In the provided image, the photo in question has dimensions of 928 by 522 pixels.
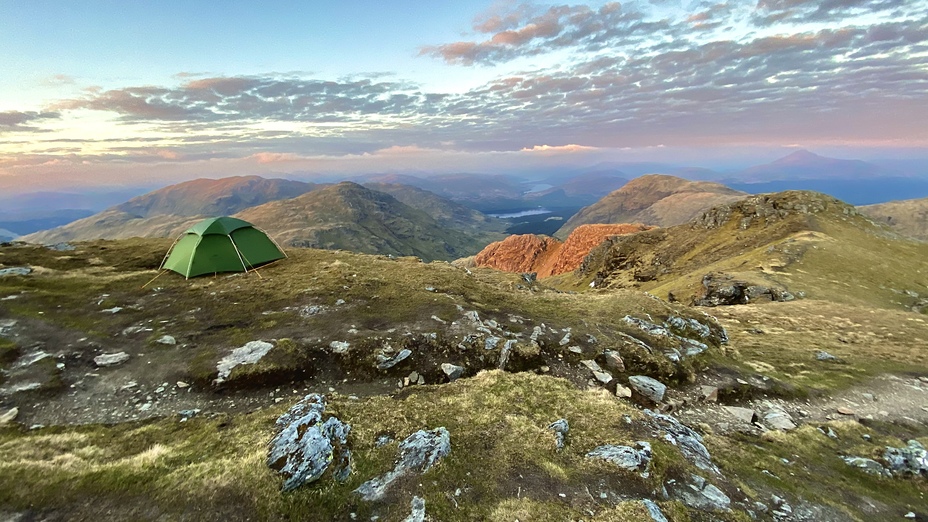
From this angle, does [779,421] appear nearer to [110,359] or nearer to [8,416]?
[8,416]

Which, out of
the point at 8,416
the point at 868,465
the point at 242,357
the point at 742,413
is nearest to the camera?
the point at 8,416

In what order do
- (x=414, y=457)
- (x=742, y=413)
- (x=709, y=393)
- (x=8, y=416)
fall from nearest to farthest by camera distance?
(x=414, y=457) → (x=8, y=416) → (x=742, y=413) → (x=709, y=393)

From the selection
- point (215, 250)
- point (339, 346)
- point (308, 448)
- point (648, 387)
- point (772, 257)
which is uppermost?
point (215, 250)

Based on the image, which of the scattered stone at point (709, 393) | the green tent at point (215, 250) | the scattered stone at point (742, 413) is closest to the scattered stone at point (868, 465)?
the scattered stone at point (742, 413)

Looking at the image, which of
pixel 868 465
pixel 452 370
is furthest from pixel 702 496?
pixel 452 370

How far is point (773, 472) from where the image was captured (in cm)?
1426

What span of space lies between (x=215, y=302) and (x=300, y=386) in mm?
13116

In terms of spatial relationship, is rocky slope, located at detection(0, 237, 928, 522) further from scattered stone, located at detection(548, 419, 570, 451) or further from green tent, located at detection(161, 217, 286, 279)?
green tent, located at detection(161, 217, 286, 279)

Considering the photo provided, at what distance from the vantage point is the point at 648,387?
21.4 meters

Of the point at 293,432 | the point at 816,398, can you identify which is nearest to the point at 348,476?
the point at 293,432

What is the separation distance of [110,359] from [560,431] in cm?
2135

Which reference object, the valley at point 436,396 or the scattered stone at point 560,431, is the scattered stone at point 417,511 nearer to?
the valley at point 436,396

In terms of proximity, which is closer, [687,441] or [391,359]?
[687,441]

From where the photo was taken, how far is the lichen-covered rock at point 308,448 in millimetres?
10925
